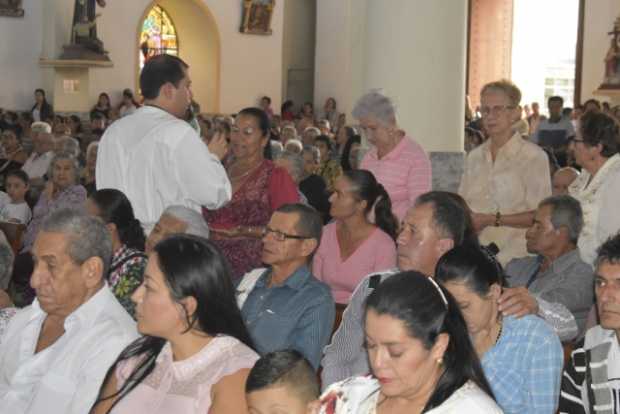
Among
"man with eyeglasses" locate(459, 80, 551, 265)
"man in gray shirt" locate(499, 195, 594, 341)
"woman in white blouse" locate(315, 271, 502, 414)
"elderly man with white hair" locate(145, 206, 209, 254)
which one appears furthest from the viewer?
"man with eyeglasses" locate(459, 80, 551, 265)

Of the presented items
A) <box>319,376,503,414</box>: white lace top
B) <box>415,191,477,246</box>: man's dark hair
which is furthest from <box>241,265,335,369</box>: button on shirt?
<box>319,376,503,414</box>: white lace top

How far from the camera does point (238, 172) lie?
5.22m

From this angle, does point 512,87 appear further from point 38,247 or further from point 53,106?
point 53,106

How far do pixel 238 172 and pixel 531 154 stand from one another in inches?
57.1

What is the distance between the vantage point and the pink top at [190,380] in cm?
300

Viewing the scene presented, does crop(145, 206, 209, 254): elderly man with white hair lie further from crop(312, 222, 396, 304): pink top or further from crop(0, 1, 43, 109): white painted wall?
crop(0, 1, 43, 109): white painted wall

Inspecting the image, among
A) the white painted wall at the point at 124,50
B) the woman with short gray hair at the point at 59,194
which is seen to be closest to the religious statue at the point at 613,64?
the white painted wall at the point at 124,50

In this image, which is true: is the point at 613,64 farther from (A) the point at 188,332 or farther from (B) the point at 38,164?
(A) the point at 188,332

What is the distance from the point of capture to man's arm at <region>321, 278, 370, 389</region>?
3.85 m

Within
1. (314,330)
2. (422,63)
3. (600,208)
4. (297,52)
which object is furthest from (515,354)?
(297,52)

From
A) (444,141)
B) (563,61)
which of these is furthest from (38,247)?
(563,61)

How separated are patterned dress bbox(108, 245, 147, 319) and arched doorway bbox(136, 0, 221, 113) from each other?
16099 mm

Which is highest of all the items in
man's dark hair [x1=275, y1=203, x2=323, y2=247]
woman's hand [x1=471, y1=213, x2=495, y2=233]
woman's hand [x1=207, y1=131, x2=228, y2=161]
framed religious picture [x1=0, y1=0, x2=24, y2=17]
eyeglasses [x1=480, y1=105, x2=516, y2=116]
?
framed religious picture [x1=0, y1=0, x2=24, y2=17]

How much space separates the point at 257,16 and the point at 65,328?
56.7ft
